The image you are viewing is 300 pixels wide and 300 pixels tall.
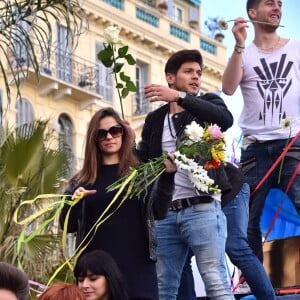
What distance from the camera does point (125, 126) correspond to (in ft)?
22.4

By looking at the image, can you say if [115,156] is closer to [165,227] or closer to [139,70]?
[165,227]

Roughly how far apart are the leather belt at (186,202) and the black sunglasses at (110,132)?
0.57m

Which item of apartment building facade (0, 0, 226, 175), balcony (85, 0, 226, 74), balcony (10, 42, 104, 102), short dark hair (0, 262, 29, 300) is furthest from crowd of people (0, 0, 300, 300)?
balcony (85, 0, 226, 74)

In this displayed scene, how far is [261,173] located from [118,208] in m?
1.77

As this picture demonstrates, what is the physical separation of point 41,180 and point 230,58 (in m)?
5.36

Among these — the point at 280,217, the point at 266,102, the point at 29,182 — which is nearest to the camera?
the point at 266,102

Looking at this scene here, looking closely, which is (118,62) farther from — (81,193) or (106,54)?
(81,193)

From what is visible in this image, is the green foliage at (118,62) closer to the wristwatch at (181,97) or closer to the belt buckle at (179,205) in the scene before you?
the wristwatch at (181,97)

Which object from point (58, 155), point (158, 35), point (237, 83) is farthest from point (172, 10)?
point (237, 83)

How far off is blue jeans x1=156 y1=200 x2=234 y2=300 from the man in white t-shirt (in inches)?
44.9

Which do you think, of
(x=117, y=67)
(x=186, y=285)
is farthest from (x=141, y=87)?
(x=117, y=67)

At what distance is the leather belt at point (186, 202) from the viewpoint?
6895 mm

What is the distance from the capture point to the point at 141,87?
36469 mm

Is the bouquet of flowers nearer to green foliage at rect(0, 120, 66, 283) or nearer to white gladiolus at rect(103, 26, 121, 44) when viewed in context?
white gladiolus at rect(103, 26, 121, 44)
